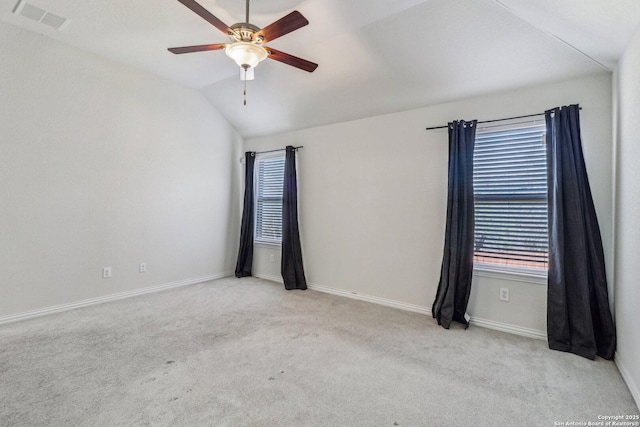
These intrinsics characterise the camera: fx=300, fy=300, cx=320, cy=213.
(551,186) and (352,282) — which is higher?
(551,186)

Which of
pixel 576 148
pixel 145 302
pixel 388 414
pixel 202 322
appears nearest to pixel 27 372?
pixel 202 322

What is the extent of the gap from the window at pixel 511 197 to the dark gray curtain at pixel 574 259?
0.18 metres

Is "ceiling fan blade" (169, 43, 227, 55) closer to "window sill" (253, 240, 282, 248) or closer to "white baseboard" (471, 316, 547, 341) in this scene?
"window sill" (253, 240, 282, 248)

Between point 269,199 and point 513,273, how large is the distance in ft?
11.6

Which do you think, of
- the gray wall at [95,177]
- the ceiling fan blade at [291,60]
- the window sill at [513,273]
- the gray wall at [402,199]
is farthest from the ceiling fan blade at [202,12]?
the window sill at [513,273]

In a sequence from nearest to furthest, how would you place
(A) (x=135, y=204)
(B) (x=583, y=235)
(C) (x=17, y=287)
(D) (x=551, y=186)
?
(B) (x=583, y=235) → (D) (x=551, y=186) → (C) (x=17, y=287) → (A) (x=135, y=204)

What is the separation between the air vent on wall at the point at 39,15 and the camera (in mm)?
2613

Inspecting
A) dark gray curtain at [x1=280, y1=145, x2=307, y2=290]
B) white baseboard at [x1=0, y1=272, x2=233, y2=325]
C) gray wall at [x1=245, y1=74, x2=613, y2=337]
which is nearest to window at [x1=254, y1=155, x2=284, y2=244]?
gray wall at [x1=245, y1=74, x2=613, y2=337]

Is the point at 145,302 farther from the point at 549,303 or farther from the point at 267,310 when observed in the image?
the point at 549,303

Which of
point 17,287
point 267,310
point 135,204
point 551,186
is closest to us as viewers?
point 551,186

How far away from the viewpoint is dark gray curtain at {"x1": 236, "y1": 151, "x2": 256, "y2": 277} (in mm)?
4996

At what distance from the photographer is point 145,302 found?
3.62 metres

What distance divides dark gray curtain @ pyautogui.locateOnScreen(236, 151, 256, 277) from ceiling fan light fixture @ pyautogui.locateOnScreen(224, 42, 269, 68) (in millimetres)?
2939

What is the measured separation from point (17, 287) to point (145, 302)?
1158 millimetres
